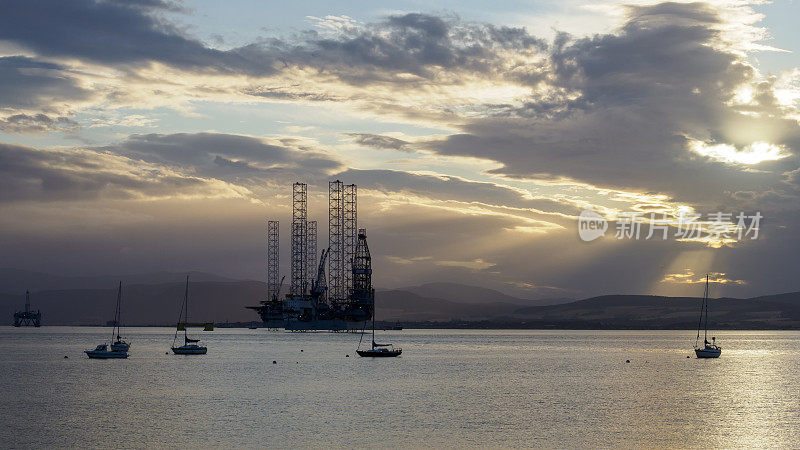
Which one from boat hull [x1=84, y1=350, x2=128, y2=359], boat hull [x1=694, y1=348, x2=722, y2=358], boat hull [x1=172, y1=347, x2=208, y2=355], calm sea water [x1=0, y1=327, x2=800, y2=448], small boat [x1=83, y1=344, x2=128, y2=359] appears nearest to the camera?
calm sea water [x1=0, y1=327, x2=800, y2=448]

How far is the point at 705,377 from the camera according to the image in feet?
433

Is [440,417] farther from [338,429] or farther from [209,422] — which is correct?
[209,422]

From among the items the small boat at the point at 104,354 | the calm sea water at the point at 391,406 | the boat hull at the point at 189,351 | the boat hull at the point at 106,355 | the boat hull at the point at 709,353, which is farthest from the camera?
the boat hull at the point at 709,353

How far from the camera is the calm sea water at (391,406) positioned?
64938 millimetres

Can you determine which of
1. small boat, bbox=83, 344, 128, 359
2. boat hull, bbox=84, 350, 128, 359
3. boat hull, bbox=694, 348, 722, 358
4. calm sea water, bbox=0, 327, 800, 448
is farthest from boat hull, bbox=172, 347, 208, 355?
boat hull, bbox=694, 348, 722, 358

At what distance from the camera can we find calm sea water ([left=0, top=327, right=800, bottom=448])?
6494 cm

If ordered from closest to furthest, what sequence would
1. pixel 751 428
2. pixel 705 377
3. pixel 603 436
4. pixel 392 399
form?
pixel 603 436 < pixel 751 428 < pixel 392 399 < pixel 705 377

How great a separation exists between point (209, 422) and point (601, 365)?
104m

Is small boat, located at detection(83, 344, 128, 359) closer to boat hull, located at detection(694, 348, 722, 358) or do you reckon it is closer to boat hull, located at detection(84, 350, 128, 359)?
boat hull, located at detection(84, 350, 128, 359)

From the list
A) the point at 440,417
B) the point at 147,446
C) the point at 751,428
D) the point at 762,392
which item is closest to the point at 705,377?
the point at 762,392

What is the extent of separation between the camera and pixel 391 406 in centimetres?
8569

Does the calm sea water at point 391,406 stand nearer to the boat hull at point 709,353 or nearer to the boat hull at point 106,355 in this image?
the boat hull at point 106,355

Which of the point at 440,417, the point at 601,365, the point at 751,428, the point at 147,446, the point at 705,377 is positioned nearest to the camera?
the point at 147,446

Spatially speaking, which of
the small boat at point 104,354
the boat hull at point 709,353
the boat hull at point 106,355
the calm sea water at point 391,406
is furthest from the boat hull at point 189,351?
the boat hull at point 709,353
